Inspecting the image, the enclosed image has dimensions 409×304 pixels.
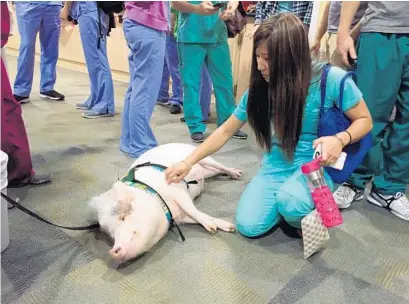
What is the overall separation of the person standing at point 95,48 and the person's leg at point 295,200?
214cm

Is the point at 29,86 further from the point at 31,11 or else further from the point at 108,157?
the point at 108,157

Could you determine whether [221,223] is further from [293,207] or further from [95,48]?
[95,48]

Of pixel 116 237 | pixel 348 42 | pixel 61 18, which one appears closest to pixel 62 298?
pixel 116 237

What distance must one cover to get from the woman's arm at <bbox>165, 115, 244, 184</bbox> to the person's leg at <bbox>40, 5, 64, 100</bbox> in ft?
8.43

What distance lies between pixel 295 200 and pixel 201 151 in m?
0.40

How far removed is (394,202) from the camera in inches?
72.2

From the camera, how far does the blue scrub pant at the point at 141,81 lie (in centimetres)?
213

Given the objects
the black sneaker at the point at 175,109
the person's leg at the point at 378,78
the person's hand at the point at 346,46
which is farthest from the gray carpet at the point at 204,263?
the black sneaker at the point at 175,109

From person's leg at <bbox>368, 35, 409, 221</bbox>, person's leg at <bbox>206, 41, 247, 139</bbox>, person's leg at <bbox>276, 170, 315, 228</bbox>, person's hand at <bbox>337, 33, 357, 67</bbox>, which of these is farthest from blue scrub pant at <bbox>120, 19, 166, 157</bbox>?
person's leg at <bbox>368, 35, 409, 221</bbox>

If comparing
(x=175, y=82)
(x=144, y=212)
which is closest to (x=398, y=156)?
(x=144, y=212)

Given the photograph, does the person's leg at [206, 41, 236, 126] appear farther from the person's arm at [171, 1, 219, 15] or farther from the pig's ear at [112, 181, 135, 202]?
the pig's ear at [112, 181, 135, 202]

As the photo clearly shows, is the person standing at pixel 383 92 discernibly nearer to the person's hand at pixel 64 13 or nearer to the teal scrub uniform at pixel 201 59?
the teal scrub uniform at pixel 201 59

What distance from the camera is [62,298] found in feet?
3.91

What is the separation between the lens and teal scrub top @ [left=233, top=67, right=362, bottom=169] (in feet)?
4.65
